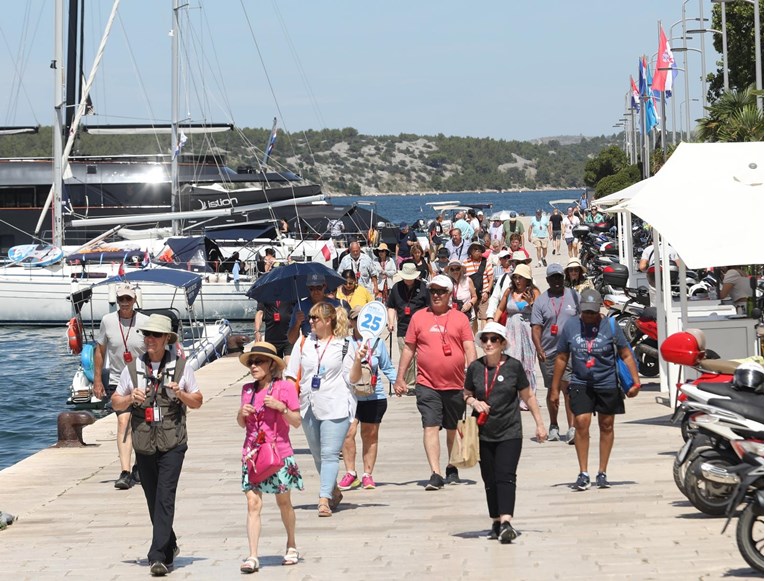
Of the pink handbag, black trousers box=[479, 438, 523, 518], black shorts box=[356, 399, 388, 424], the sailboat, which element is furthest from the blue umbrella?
the sailboat

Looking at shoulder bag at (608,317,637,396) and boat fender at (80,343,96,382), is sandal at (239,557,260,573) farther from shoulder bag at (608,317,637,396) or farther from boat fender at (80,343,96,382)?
boat fender at (80,343,96,382)

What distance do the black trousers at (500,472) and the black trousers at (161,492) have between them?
2171mm

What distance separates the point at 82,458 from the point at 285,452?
6.37m

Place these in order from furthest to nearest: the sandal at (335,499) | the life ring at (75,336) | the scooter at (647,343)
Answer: the life ring at (75,336)
the scooter at (647,343)
the sandal at (335,499)

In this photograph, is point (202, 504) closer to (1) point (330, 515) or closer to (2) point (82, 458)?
(1) point (330, 515)

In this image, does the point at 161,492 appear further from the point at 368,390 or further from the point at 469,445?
the point at 368,390

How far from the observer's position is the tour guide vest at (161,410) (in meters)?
9.32

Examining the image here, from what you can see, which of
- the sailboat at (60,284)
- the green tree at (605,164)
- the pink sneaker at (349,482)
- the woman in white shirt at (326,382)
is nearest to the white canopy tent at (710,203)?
the woman in white shirt at (326,382)

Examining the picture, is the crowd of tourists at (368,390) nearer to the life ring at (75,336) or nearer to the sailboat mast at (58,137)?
the life ring at (75,336)

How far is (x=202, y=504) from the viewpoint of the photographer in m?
11.9

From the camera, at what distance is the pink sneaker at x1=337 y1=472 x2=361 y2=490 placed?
12.2 m

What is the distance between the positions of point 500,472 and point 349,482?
2.60 metres

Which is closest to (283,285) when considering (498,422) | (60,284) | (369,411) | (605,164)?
(369,411)

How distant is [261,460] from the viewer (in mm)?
9219
